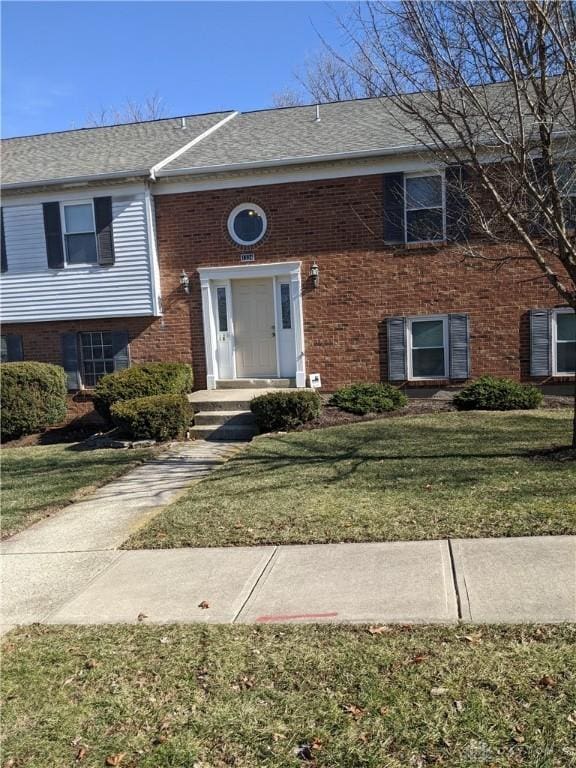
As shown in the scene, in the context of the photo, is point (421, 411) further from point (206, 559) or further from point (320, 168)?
point (206, 559)

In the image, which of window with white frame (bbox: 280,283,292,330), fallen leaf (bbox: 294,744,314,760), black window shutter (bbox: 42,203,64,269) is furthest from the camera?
black window shutter (bbox: 42,203,64,269)

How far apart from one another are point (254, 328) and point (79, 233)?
14.2ft

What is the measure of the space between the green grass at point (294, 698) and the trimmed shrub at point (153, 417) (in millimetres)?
7187

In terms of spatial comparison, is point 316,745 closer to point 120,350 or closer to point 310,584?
point 310,584

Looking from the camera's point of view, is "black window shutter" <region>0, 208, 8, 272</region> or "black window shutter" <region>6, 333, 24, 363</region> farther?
"black window shutter" <region>6, 333, 24, 363</region>

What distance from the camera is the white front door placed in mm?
13844

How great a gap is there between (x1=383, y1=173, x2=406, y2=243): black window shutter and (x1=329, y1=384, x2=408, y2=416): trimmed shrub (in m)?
2.95

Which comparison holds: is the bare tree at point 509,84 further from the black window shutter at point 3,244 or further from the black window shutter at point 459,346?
the black window shutter at point 3,244

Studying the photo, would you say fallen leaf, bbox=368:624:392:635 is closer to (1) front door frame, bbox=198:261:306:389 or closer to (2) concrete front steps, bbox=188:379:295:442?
(2) concrete front steps, bbox=188:379:295:442

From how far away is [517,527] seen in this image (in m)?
5.25

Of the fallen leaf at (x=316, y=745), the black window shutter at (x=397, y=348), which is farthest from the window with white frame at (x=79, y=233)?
the fallen leaf at (x=316, y=745)

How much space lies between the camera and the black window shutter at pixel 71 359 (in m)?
14.6

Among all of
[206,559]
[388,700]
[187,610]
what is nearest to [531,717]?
Result: [388,700]

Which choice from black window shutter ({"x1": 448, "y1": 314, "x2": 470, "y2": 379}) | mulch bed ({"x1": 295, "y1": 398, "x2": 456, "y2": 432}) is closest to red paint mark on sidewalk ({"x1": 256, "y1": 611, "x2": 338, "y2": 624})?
mulch bed ({"x1": 295, "y1": 398, "x2": 456, "y2": 432})
